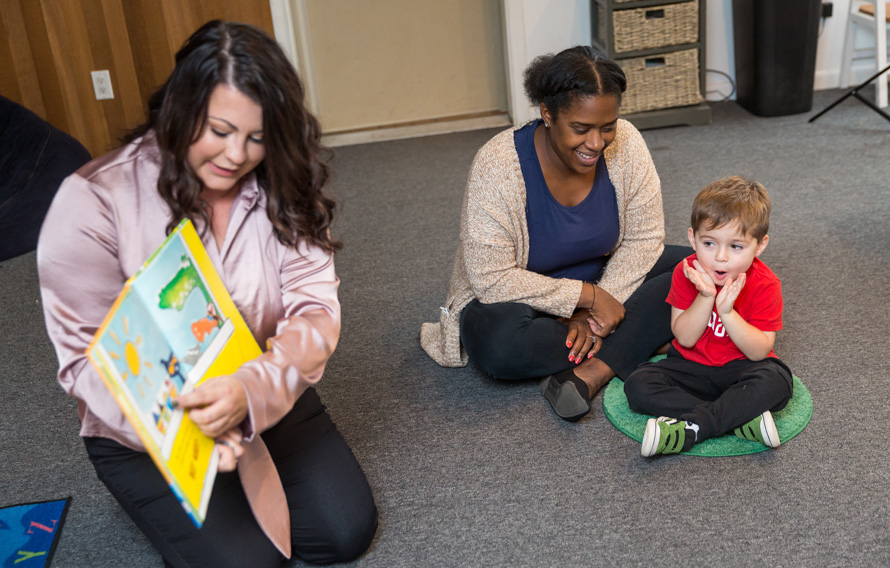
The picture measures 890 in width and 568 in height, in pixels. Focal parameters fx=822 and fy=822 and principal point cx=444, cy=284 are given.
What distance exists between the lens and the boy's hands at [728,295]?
1653 mm

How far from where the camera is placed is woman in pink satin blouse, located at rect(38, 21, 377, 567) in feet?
4.03

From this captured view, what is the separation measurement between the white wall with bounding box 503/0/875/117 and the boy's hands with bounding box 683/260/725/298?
101 inches

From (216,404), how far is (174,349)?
0.10 metres

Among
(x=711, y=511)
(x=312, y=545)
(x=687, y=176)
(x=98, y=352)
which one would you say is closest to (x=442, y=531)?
(x=312, y=545)

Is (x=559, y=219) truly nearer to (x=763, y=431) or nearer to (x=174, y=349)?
(x=763, y=431)

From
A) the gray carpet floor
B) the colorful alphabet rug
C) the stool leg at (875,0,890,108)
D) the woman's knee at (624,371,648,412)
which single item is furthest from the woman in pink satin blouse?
the stool leg at (875,0,890,108)

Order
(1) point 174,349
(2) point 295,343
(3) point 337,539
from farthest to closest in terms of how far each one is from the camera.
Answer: (3) point 337,539 < (2) point 295,343 < (1) point 174,349

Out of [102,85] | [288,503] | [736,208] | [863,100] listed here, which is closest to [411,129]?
[102,85]

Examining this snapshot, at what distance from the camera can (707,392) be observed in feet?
5.90

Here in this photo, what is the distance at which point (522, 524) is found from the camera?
1550mm

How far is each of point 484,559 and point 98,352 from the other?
0.81m

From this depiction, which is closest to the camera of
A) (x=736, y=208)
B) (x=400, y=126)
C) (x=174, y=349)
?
(x=174, y=349)

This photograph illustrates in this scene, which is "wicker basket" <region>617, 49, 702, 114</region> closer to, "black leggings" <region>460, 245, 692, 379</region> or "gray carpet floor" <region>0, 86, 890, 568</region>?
"gray carpet floor" <region>0, 86, 890, 568</region>

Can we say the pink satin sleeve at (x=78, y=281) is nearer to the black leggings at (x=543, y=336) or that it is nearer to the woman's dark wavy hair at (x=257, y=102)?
the woman's dark wavy hair at (x=257, y=102)
